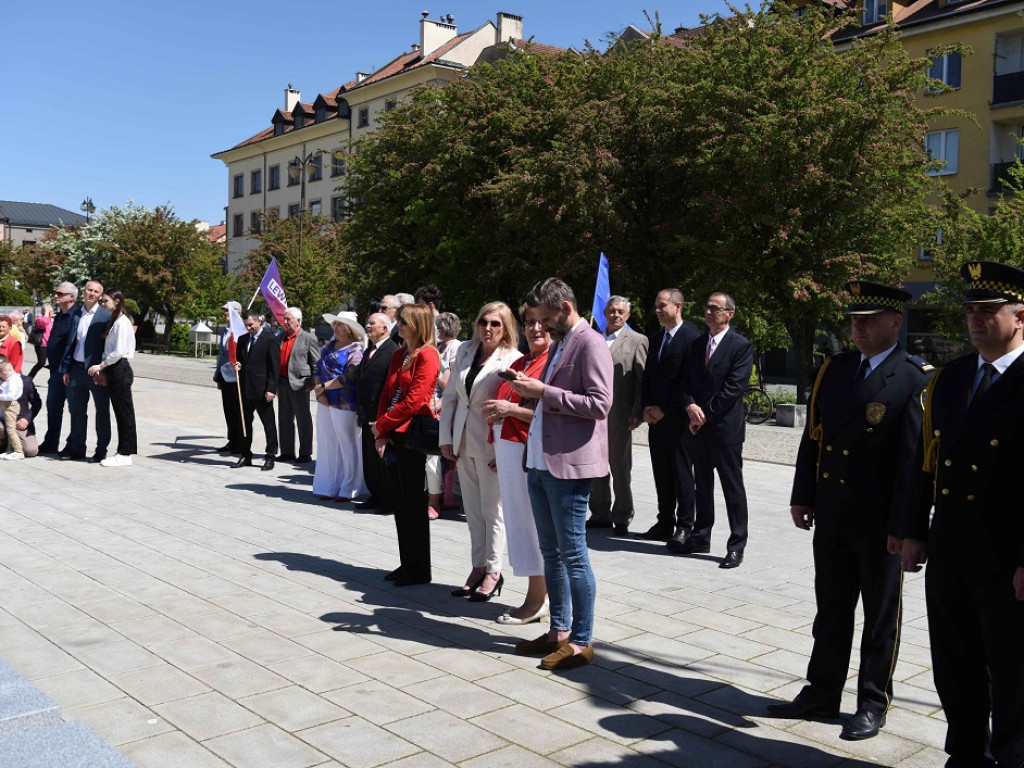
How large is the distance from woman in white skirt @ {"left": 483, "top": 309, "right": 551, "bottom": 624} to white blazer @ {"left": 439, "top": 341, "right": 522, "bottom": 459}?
0.83 ft

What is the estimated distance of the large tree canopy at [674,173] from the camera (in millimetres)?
23156

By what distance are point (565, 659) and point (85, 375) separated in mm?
9543

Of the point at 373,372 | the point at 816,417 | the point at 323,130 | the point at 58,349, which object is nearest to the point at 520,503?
the point at 816,417

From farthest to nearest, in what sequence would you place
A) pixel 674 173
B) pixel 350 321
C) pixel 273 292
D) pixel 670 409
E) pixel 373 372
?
pixel 674 173 < pixel 273 292 < pixel 350 321 < pixel 373 372 < pixel 670 409

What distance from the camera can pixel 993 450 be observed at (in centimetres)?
375

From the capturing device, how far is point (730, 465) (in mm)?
8094

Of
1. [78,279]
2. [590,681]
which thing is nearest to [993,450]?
[590,681]

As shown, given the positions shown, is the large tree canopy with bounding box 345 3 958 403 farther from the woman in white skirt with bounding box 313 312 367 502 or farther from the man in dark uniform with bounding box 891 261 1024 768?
the man in dark uniform with bounding box 891 261 1024 768

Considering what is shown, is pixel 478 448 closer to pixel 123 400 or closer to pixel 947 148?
pixel 123 400

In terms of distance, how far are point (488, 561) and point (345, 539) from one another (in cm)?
227

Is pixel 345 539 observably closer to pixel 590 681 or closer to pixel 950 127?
pixel 590 681

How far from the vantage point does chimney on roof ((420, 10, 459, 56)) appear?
2486 inches

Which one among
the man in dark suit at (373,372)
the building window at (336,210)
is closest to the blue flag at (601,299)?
the man in dark suit at (373,372)

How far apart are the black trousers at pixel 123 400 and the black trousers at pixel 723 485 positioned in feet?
24.2
